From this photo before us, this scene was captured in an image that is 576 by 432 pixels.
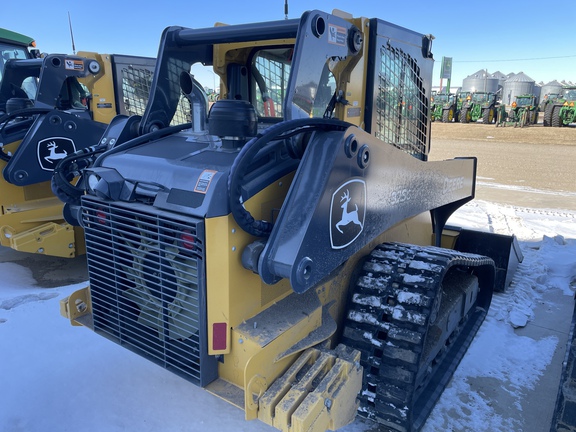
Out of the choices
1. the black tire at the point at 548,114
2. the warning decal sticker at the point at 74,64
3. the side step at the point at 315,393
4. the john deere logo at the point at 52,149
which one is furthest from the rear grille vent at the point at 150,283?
the black tire at the point at 548,114

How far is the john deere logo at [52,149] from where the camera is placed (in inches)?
199

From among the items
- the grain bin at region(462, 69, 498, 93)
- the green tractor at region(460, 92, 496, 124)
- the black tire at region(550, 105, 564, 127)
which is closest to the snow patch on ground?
the black tire at region(550, 105, 564, 127)

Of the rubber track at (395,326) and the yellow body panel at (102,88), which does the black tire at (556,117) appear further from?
the rubber track at (395,326)

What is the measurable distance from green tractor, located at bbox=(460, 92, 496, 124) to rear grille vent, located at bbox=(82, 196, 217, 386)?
26.2m

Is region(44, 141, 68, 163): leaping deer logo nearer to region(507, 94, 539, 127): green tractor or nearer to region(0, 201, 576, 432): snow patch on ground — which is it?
region(0, 201, 576, 432): snow patch on ground

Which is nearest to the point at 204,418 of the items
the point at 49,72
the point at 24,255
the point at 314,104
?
the point at 314,104

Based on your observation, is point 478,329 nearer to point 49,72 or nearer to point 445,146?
point 49,72

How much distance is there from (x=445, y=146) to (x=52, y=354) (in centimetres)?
1627

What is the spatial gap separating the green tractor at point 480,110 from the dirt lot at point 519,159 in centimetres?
158

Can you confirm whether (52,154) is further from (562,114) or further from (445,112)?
(445,112)

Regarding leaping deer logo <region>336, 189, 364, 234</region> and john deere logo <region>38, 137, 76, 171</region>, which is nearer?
leaping deer logo <region>336, 189, 364, 234</region>

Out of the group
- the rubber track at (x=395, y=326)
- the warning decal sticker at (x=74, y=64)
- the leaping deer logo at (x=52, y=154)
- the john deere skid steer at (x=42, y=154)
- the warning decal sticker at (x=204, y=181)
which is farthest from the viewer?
the warning decal sticker at (x=74, y=64)

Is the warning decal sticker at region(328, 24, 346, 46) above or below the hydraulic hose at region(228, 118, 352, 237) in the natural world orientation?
above

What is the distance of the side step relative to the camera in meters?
1.89
